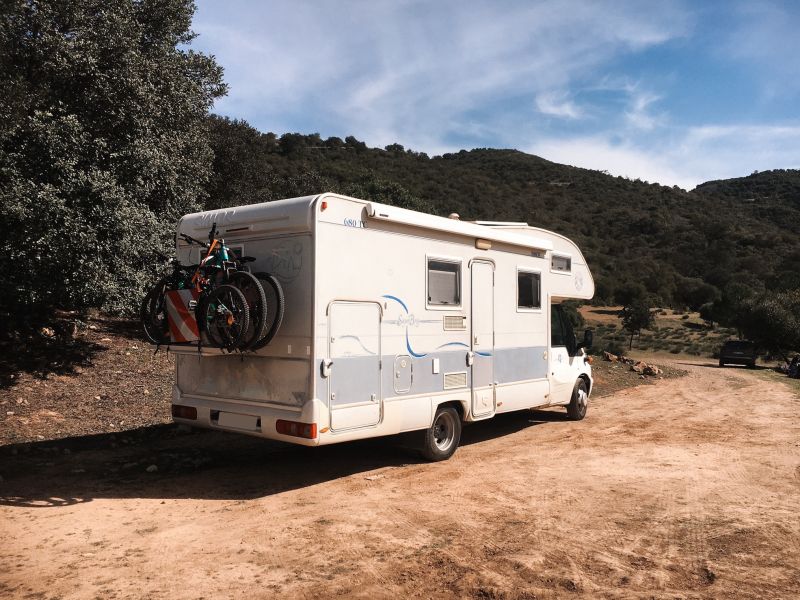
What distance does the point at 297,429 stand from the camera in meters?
6.31

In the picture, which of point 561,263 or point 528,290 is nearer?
point 528,290

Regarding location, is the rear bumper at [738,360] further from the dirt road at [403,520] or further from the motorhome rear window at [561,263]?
the motorhome rear window at [561,263]

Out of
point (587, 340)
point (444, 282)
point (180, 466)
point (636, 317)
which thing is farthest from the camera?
point (636, 317)

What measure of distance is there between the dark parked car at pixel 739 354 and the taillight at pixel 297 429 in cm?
2439

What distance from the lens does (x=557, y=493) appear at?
21.8ft

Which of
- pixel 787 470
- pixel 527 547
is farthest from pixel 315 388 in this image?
pixel 787 470

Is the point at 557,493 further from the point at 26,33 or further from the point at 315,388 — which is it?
the point at 26,33

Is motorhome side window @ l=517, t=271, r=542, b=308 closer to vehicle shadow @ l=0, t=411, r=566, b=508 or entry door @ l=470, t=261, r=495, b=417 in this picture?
entry door @ l=470, t=261, r=495, b=417

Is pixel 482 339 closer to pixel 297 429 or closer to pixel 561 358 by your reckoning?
pixel 561 358

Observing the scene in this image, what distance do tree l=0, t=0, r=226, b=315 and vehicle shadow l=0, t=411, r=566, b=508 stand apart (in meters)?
2.94

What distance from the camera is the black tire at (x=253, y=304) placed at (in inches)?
245

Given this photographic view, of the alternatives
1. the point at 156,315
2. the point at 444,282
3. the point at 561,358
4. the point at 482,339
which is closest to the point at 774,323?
the point at 561,358

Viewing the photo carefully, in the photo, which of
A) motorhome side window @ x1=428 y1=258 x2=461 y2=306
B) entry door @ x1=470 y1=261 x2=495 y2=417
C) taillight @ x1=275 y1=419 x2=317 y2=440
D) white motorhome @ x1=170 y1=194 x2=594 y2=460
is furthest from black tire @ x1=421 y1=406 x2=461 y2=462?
taillight @ x1=275 y1=419 x2=317 y2=440

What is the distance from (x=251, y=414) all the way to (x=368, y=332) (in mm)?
1437
